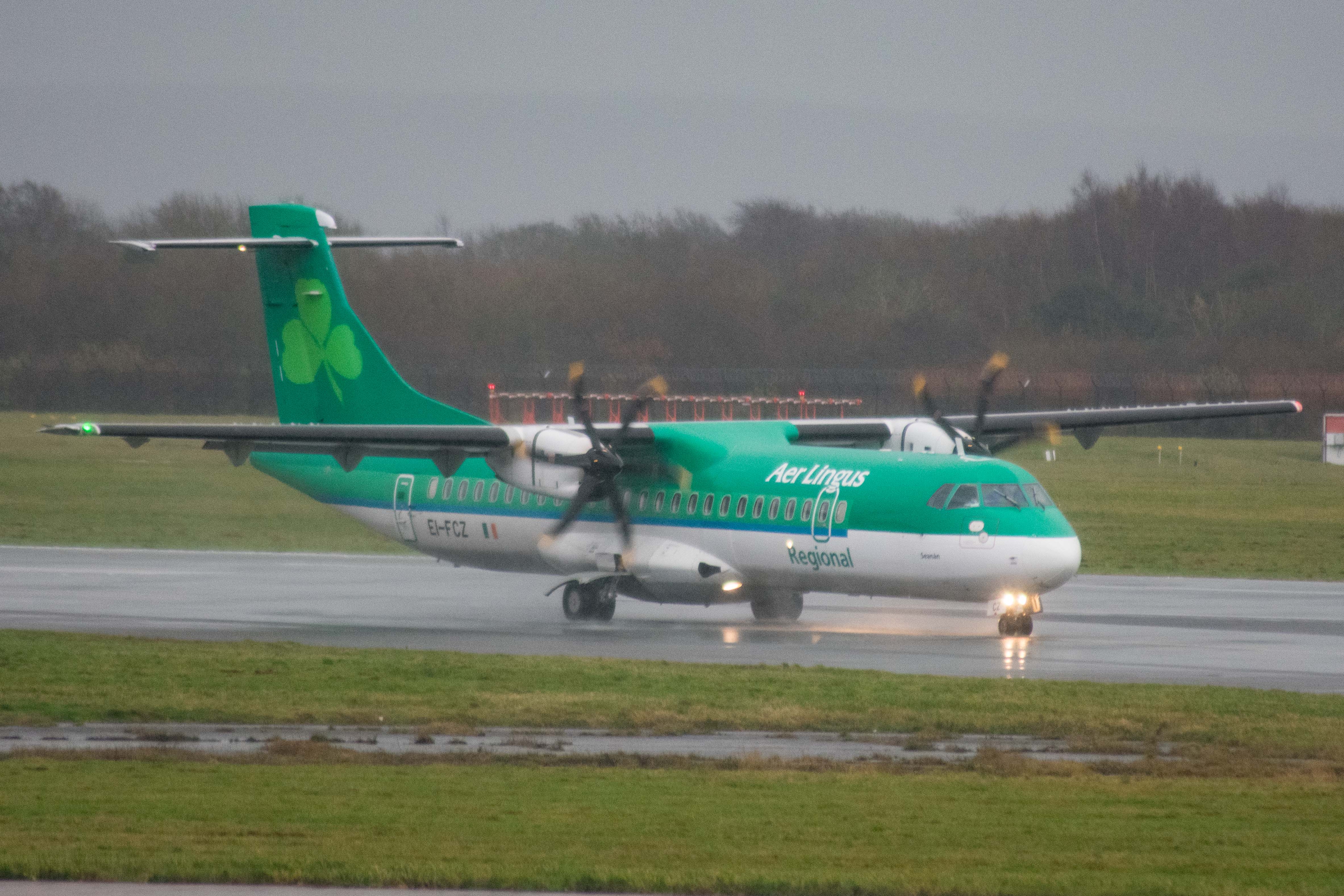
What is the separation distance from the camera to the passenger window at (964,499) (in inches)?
874

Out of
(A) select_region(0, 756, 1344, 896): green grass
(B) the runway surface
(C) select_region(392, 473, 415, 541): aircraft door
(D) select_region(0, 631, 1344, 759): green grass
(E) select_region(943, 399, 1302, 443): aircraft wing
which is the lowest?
(A) select_region(0, 756, 1344, 896): green grass

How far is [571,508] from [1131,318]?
2936 cm

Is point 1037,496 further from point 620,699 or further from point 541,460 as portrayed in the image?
point 620,699

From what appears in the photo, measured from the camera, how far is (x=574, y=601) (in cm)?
2589

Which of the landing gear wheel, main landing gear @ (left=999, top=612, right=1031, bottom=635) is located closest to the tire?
the landing gear wheel

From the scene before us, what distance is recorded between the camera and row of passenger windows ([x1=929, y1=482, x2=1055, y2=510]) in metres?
22.2

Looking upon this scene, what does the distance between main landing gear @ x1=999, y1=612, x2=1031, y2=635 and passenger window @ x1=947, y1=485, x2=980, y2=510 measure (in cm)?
160

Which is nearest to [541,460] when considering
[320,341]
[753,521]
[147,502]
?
[753,521]

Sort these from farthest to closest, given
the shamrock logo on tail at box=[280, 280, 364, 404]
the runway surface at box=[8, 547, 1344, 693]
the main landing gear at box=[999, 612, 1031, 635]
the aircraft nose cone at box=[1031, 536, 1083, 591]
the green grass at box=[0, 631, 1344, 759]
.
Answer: the shamrock logo on tail at box=[280, 280, 364, 404]
the main landing gear at box=[999, 612, 1031, 635]
the aircraft nose cone at box=[1031, 536, 1083, 591]
the runway surface at box=[8, 547, 1344, 693]
the green grass at box=[0, 631, 1344, 759]

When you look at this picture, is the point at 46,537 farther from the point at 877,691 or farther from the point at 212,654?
the point at 877,691

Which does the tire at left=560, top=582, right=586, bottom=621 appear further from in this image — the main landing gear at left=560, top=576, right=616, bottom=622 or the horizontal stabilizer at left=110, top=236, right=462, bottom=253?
the horizontal stabilizer at left=110, top=236, right=462, bottom=253

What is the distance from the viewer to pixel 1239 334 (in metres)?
48.3

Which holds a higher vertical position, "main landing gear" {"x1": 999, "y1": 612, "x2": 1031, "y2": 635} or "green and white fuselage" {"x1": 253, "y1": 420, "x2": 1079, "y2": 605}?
"green and white fuselage" {"x1": 253, "y1": 420, "x2": 1079, "y2": 605}

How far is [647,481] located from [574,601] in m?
2.14
